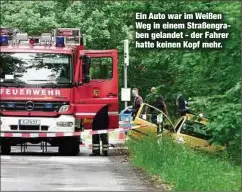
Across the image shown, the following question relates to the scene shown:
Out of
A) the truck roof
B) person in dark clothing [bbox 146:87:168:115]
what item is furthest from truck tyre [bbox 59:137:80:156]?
person in dark clothing [bbox 146:87:168:115]

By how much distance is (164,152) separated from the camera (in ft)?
55.4

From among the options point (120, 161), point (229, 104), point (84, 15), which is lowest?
point (120, 161)

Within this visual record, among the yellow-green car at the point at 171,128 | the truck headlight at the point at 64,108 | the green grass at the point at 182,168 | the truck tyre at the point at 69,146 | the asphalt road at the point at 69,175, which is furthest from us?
the yellow-green car at the point at 171,128

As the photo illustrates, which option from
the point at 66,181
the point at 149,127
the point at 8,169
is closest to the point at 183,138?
the point at 149,127

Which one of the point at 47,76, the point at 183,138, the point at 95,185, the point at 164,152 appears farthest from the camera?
the point at 183,138

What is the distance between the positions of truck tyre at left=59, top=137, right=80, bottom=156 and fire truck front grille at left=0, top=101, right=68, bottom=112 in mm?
993

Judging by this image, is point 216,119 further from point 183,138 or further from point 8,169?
point 8,169

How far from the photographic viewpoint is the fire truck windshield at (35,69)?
20.6m

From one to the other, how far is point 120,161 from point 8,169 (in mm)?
4064

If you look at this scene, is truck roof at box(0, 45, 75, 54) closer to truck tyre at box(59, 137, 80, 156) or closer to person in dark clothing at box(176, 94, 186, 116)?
truck tyre at box(59, 137, 80, 156)

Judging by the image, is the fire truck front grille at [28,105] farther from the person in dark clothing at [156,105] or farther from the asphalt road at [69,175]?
the person in dark clothing at [156,105]

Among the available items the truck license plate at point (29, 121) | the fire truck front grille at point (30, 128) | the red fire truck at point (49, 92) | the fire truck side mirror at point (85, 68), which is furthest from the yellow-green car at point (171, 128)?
the truck license plate at point (29, 121)

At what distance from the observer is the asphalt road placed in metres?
12.8

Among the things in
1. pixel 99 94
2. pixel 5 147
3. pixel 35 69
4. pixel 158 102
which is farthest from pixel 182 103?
pixel 5 147
